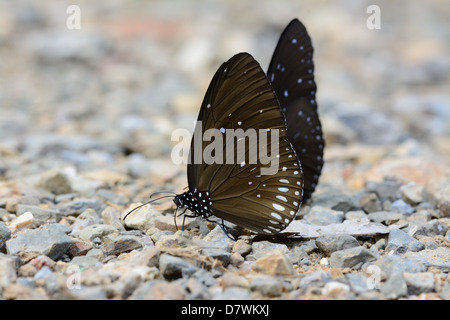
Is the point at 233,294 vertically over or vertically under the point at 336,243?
under

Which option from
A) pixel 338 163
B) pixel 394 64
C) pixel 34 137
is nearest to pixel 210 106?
pixel 338 163

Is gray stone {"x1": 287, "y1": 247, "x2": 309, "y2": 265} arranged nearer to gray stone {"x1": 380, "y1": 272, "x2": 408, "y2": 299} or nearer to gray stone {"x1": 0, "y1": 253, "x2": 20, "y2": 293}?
gray stone {"x1": 380, "y1": 272, "x2": 408, "y2": 299}

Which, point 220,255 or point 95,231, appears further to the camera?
point 95,231

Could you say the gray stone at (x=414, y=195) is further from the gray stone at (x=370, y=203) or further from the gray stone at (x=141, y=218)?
the gray stone at (x=141, y=218)

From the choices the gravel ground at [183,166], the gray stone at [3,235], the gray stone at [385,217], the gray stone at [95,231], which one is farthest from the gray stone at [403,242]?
the gray stone at [3,235]

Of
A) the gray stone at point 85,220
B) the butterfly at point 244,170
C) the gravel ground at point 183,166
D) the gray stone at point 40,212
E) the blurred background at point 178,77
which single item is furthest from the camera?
the blurred background at point 178,77

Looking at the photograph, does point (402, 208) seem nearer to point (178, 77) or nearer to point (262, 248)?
point (262, 248)

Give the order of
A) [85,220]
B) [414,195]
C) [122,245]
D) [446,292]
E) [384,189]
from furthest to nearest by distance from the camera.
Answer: [384,189] → [414,195] → [85,220] → [122,245] → [446,292]

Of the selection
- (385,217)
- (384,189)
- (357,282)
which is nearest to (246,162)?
(357,282)
